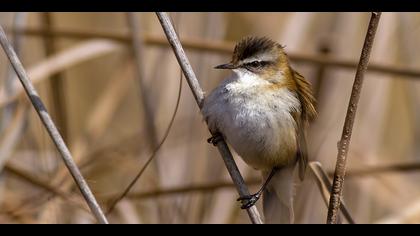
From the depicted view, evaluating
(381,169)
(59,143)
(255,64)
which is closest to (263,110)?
(255,64)

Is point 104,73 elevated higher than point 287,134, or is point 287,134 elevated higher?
point 104,73

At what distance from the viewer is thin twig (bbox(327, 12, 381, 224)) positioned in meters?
1.96

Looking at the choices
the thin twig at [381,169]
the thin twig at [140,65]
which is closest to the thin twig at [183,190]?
the thin twig at [140,65]

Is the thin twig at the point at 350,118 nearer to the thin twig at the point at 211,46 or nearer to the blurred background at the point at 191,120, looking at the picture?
the blurred background at the point at 191,120

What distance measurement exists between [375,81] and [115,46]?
1538mm

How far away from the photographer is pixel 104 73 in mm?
4930

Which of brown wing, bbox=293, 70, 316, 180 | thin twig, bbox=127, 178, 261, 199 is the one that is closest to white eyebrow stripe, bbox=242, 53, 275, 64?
brown wing, bbox=293, 70, 316, 180

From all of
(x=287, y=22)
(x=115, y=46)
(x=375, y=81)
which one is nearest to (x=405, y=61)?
(x=375, y=81)

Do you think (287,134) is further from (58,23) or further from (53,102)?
(58,23)

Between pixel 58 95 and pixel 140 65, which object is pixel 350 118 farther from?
pixel 58 95

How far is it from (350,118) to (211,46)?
178cm

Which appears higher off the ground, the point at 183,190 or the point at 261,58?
the point at 261,58

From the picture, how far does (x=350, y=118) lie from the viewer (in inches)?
79.4
